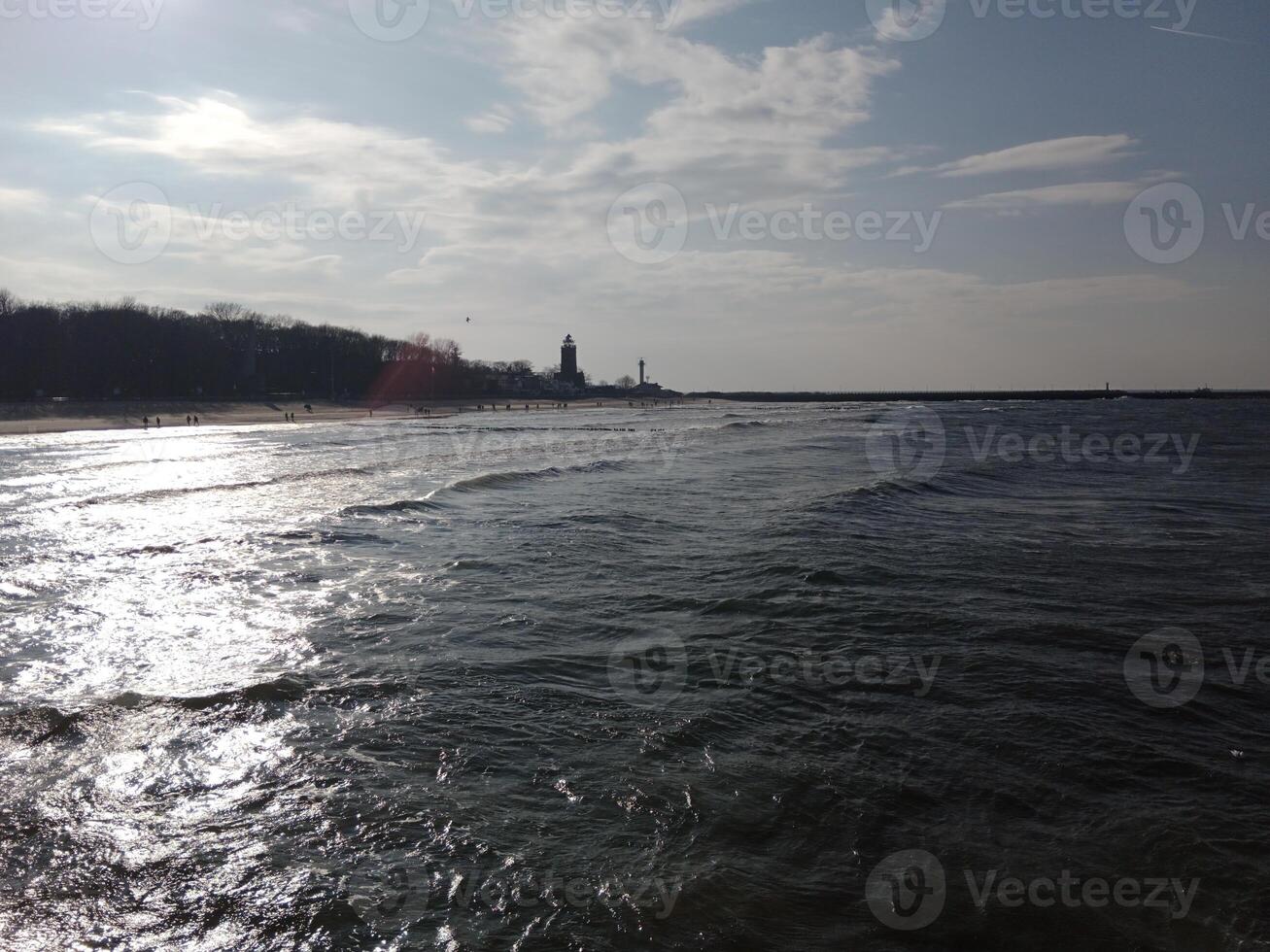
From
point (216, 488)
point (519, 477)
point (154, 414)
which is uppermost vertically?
point (154, 414)

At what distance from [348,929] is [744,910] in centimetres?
222

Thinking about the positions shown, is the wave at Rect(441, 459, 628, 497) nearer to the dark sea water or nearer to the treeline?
the dark sea water

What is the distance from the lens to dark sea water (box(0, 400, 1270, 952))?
4.93 meters

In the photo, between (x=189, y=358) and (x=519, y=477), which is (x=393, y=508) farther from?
(x=189, y=358)

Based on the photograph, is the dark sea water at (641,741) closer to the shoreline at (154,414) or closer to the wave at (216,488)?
the wave at (216,488)

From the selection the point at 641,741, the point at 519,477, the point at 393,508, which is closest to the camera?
the point at 641,741

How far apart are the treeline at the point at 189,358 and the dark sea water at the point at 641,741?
3788 inches

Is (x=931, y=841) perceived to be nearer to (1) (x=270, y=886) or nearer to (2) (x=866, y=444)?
(1) (x=270, y=886)

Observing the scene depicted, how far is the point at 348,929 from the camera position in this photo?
4.71 meters

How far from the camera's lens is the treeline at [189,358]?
95.7 meters

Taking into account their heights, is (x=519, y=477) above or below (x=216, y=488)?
above

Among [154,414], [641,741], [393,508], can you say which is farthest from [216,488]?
[154,414]

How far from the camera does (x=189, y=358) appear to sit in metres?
110

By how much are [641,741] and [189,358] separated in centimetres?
11973
